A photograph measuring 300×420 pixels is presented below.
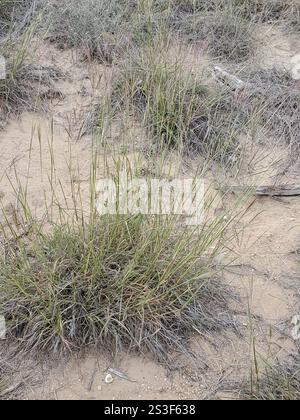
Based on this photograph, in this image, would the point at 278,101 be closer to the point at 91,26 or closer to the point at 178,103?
the point at 178,103

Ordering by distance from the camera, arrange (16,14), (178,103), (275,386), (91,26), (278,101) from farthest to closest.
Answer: (16,14) < (91,26) < (278,101) < (178,103) < (275,386)

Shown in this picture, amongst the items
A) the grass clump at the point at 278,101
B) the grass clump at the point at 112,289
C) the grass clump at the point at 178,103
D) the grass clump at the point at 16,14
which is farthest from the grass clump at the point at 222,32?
the grass clump at the point at 112,289

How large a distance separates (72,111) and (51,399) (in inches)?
87.3

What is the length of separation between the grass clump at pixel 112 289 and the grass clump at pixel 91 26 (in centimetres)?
204

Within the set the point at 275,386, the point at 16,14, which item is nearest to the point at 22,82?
the point at 16,14

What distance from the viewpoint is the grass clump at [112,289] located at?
7.77ft

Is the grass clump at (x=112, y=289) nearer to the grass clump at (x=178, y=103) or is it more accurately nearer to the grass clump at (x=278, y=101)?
the grass clump at (x=178, y=103)

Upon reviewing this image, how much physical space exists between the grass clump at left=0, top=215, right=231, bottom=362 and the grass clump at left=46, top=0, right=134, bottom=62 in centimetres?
204

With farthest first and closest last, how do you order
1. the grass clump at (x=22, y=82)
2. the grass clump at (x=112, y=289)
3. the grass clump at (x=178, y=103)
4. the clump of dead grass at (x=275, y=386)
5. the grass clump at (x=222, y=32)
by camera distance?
the grass clump at (x=222, y=32), the grass clump at (x=22, y=82), the grass clump at (x=178, y=103), the grass clump at (x=112, y=289), the clump of dead grass at (x=275, y=386)

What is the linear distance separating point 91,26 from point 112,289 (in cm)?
263

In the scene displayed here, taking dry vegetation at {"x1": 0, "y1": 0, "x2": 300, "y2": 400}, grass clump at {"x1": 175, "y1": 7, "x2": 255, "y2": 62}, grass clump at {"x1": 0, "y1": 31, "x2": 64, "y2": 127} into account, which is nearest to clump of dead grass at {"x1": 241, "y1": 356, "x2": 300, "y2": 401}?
dry vegetation at {"x1": 0, "y1": 0, "x2": 300, "y2": 400}

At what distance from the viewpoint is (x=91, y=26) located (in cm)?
430

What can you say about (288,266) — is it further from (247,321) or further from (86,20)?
(86,20)

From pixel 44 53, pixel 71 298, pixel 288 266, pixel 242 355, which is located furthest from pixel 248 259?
pixel 44 53
